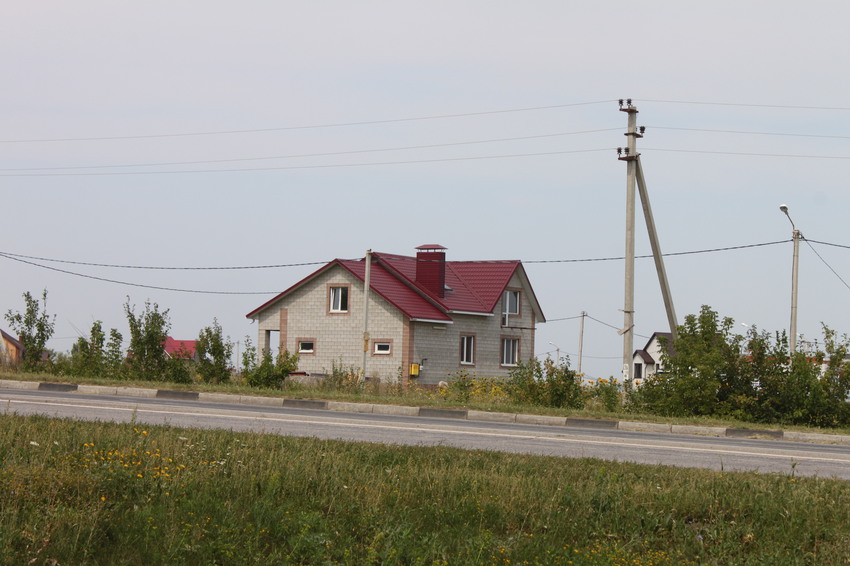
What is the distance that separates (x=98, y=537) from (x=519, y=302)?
43006 mm

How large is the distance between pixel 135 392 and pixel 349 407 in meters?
5.47

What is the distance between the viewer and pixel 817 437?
17.2m

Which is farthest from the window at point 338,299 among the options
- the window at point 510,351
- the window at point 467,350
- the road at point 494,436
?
the road at point 494,436

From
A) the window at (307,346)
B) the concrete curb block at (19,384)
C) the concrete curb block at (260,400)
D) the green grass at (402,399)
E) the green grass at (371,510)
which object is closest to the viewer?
the green grass at (371,510)

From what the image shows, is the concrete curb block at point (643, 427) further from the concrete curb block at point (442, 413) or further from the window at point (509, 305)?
the window at point (509, 305)

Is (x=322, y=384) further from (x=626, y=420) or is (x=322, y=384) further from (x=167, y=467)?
(x=167, y=467)

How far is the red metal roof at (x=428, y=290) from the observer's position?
4281 centimetres

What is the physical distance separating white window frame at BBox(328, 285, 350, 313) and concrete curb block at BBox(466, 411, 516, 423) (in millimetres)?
25192

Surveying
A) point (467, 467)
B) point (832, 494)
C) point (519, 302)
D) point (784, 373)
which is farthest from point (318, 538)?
point (519, 302)

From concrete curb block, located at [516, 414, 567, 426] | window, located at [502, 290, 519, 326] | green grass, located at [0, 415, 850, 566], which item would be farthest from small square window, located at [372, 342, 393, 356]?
green grass, located at [0, 415, 850, 566]

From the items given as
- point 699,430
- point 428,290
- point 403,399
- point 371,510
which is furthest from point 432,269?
point 371,510

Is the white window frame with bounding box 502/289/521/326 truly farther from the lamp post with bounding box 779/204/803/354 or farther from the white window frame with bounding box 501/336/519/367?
the lamp post with bounding box 779/204/803/354

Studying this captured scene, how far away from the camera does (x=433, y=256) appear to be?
4494 cm

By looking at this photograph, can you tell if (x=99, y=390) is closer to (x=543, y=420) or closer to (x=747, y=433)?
(x=543, y=420)
